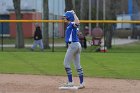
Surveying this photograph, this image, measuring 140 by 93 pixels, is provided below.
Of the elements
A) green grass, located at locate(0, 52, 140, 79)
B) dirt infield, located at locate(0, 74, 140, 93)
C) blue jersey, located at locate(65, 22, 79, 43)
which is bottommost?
green grass, located at locate(0, 52, 140, 79)

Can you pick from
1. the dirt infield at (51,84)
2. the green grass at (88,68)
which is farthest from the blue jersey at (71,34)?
the green grass at (88,68)

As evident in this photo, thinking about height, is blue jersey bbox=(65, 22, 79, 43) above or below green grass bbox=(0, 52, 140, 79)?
above

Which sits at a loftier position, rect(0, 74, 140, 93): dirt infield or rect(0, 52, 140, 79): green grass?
rect(0, 74, 140, 93): dirt infield

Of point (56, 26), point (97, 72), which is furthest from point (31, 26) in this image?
point (97, 72)

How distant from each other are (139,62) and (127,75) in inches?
197

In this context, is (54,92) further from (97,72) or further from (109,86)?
(97,72)

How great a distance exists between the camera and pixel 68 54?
12203 mm

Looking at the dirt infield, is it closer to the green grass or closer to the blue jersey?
the green grass

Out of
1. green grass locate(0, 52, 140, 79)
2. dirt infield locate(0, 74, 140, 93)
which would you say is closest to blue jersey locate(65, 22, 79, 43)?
dirt infield locate(0, 74, 140, 93)

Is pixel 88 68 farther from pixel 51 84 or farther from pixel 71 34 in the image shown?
pixel 71 34

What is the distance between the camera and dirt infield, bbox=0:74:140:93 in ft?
39.6

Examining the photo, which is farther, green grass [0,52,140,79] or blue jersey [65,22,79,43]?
green grass [0,52,140,79]

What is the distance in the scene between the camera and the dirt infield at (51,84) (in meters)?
12.1

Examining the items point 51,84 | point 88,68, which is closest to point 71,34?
point 51,84
